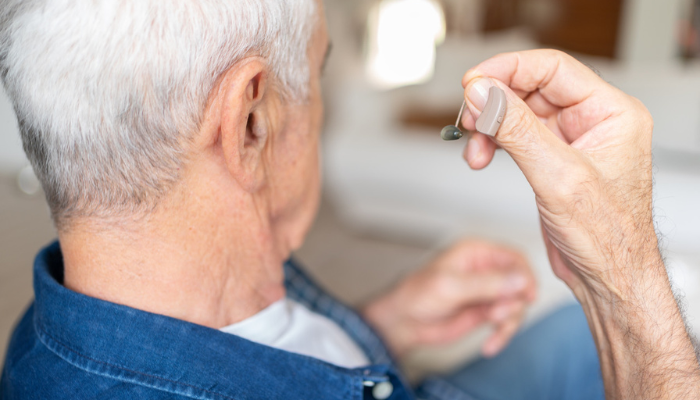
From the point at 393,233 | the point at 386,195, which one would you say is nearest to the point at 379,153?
the point at 386,195

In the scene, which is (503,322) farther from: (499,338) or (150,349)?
(150,349)

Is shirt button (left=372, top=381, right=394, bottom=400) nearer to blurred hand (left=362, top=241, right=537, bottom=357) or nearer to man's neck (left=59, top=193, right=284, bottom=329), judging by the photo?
man's neck (left=59, top=193, right=284, bottom=329)

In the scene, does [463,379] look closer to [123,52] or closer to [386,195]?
[123,52]

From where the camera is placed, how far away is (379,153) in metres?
2.88

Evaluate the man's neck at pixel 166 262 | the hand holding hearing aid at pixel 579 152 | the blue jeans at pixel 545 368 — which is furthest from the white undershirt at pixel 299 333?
the hand holding hearing aid at pixel 579 152

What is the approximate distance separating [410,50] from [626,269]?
377cm

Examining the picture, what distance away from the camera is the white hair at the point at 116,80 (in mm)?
550

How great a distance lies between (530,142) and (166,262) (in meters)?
0.45

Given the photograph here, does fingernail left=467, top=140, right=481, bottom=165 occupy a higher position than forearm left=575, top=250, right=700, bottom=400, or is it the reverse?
fingernail left=467, top=140, right=481, bottom=165

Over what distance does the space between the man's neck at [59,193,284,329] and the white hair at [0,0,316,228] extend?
0.12 feet

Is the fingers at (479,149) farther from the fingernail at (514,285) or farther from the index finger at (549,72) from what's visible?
the fingernail at (514,285)

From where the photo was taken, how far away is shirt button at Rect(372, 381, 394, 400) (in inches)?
30.8

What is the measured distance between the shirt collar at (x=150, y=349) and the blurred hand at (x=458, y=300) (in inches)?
20.0

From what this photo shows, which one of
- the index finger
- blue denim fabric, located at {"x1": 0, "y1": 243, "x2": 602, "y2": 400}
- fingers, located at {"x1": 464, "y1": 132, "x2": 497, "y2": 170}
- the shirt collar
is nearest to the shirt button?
blue denim fabric, located at {"x1": 0, "y1": 243, "x2": 602, "y2": 400}
